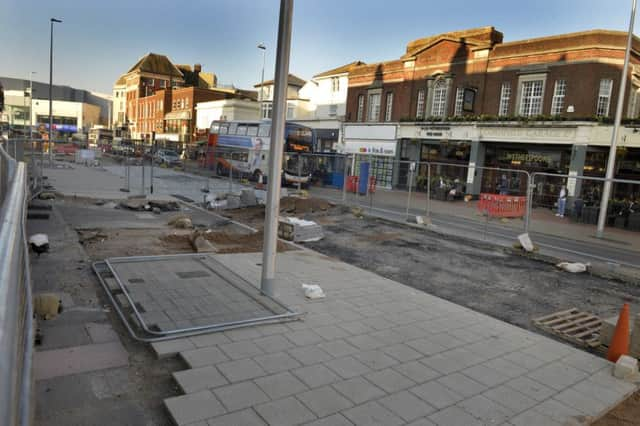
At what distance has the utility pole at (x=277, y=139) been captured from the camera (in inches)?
233

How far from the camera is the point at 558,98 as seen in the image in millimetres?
26875

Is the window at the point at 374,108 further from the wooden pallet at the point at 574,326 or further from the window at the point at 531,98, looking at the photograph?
the wooden pallet at the point at 574,326

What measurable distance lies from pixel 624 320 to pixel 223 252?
264 inches

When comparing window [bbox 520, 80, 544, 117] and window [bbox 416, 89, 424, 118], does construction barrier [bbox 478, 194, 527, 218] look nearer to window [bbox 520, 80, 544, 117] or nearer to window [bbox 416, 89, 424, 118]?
window [bbox 520, 80, 544, 117]

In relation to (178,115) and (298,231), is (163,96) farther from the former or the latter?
(298,231)

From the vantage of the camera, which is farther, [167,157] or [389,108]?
[167,157]

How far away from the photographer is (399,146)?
117 ft

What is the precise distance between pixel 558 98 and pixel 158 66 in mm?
76219

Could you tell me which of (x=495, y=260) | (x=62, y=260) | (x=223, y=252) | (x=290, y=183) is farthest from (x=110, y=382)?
(x=290, y=183)

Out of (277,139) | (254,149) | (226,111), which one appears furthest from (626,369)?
(226,111)

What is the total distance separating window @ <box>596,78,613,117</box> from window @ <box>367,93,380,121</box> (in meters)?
16.9

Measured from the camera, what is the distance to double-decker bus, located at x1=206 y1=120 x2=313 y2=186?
82.2 ft

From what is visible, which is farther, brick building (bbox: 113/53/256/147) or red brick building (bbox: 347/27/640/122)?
brick building (bbox: 113/53/256/147)

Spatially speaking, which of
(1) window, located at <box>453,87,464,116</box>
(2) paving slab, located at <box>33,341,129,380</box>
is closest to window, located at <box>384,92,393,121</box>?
(1) window, located at <box>453,87,464,116</box>
